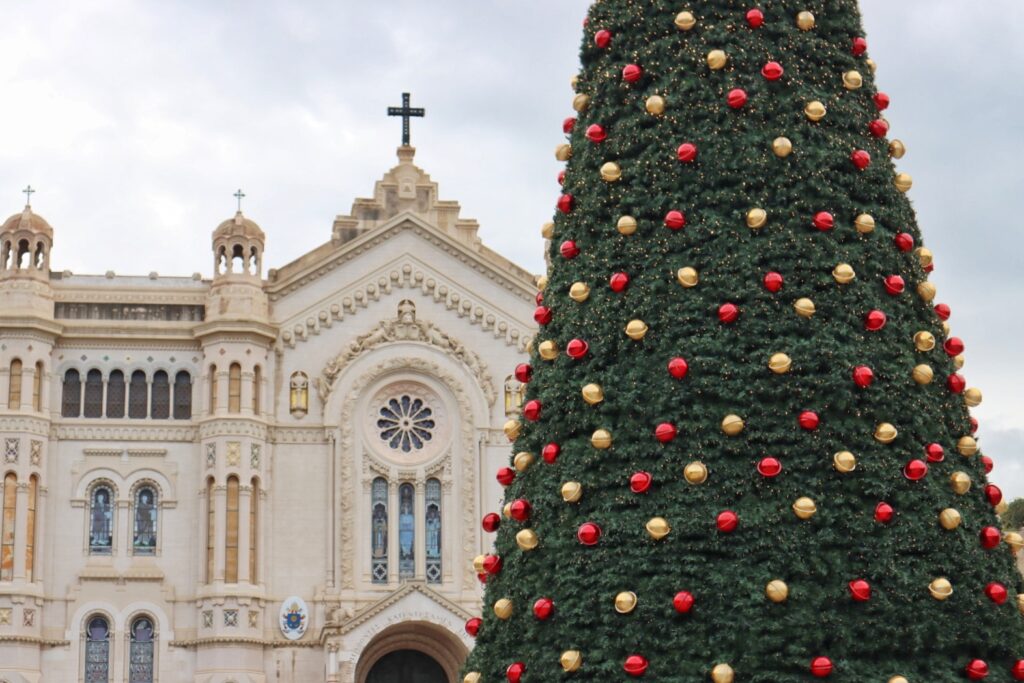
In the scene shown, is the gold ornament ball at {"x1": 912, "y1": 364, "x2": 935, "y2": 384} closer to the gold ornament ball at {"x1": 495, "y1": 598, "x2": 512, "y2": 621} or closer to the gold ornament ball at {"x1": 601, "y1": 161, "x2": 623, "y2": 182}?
the gold ornament ball at {"x1": 601, "y1": 161, "x2": 623, "y2": 182}

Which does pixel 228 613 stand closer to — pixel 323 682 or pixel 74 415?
pixel 323 682

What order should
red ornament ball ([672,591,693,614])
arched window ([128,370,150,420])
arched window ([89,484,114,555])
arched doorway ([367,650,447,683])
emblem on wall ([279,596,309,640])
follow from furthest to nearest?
arched doorway ([367,650,447,683]) → arched window ([128,370,150,420]) → arched window ([89,484,114,555]) → emblem on wall ([279,596,309,640]) → red ornament ball ([672,591,693,614])

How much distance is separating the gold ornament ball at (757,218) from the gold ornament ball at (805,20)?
1626 mm

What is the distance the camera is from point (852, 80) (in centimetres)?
1269

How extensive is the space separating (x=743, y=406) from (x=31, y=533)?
30.0 metres

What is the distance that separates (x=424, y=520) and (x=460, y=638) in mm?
3252

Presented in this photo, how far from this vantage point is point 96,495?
3981 cm

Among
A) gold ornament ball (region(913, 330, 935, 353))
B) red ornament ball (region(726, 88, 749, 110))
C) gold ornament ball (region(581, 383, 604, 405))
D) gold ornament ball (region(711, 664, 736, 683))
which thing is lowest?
gold ornament ball (region(711, 664, 736, 683))

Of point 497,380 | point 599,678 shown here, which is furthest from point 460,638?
point 599,678

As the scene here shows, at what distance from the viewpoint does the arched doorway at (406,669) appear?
40.6m

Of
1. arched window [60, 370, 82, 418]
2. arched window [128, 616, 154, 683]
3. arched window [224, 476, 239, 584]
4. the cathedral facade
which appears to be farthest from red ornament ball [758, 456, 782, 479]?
arched window [60, 370, 82, 418]

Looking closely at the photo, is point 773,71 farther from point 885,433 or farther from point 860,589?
point 860,589

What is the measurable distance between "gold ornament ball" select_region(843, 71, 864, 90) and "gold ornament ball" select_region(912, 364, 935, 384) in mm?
2242

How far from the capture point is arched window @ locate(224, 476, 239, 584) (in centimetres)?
3888
